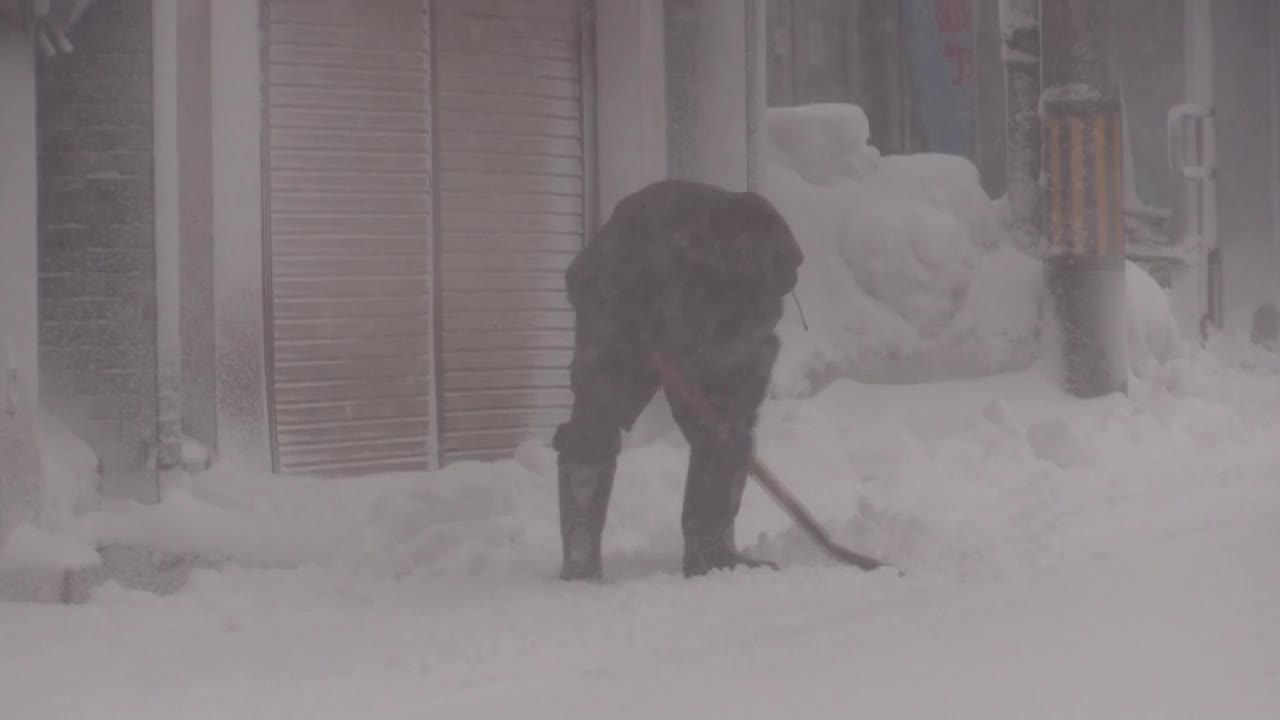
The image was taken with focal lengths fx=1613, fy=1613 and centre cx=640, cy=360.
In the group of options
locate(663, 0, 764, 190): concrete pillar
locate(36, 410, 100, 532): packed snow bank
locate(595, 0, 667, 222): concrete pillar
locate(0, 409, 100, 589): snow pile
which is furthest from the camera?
locate(663, 0, 764, 190): concrete pillar

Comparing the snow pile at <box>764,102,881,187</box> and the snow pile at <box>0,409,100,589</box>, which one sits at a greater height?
the snow pile at <box>764,102,881,187</box>

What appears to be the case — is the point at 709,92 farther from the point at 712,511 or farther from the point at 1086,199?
the point at 712,511

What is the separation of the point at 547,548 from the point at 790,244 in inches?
65.9

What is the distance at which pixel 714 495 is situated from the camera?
562 centimetres

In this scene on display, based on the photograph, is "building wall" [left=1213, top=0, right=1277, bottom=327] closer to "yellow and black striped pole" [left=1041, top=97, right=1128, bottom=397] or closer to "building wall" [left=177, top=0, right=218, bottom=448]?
"yellow and black striped pole" [left=1041, top=97, right=1128, bottom=397]

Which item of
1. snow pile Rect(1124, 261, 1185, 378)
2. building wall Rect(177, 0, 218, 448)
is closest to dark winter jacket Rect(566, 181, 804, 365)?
building wall Rect(177, 0, 218, 448)

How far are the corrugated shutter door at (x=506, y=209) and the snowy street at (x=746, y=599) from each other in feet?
2.17

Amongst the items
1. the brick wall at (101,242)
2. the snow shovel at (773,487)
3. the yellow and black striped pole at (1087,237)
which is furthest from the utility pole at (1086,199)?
the brick wall at (101,242)

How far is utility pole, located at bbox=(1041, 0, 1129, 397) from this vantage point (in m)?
8.98

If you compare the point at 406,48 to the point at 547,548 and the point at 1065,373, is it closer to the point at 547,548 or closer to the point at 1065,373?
the point at 547,548

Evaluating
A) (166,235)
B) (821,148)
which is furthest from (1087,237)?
(166,235)

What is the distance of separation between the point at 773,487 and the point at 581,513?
0.75m

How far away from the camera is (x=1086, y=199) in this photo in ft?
29.6

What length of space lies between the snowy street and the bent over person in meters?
0.42
